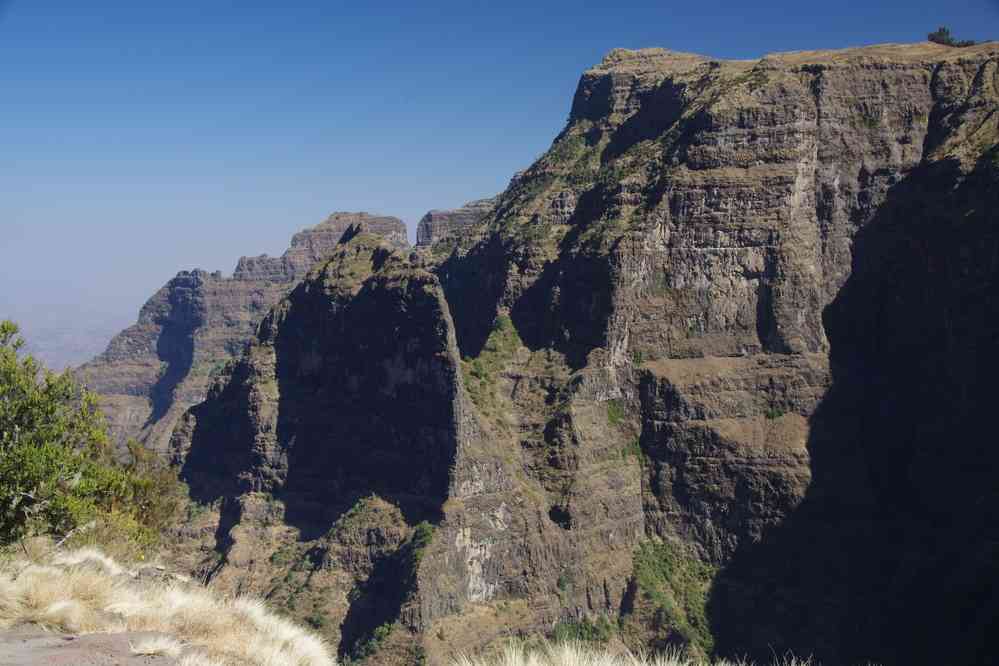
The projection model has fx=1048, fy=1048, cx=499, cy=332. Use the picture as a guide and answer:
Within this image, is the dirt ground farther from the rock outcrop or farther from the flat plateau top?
the rock outcrop

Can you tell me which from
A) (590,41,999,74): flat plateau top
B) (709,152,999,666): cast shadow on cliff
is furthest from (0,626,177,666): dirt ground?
(590,41,999,74): flat plateau top

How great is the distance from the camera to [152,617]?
25.9 m

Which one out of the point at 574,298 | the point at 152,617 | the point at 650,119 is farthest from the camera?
the point at 650,119

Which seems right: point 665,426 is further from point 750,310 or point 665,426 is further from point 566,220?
point 566,220

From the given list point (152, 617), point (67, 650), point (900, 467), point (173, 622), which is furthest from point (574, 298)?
point (67, 650)

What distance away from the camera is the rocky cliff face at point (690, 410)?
89625 mm

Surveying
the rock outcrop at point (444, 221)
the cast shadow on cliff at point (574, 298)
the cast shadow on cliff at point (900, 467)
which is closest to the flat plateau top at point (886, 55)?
the cast shadow on cliff at point (900, 467)

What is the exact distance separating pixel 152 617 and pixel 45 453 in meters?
6.17

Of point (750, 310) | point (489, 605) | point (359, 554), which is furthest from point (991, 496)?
point (359, 554)

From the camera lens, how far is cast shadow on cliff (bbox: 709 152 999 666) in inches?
3526

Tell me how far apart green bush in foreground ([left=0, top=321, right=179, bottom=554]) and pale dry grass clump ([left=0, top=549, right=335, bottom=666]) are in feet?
4.85

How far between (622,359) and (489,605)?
28943 mm

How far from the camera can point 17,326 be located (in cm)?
3306

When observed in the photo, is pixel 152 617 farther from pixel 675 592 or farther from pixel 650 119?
pixel 650 119
